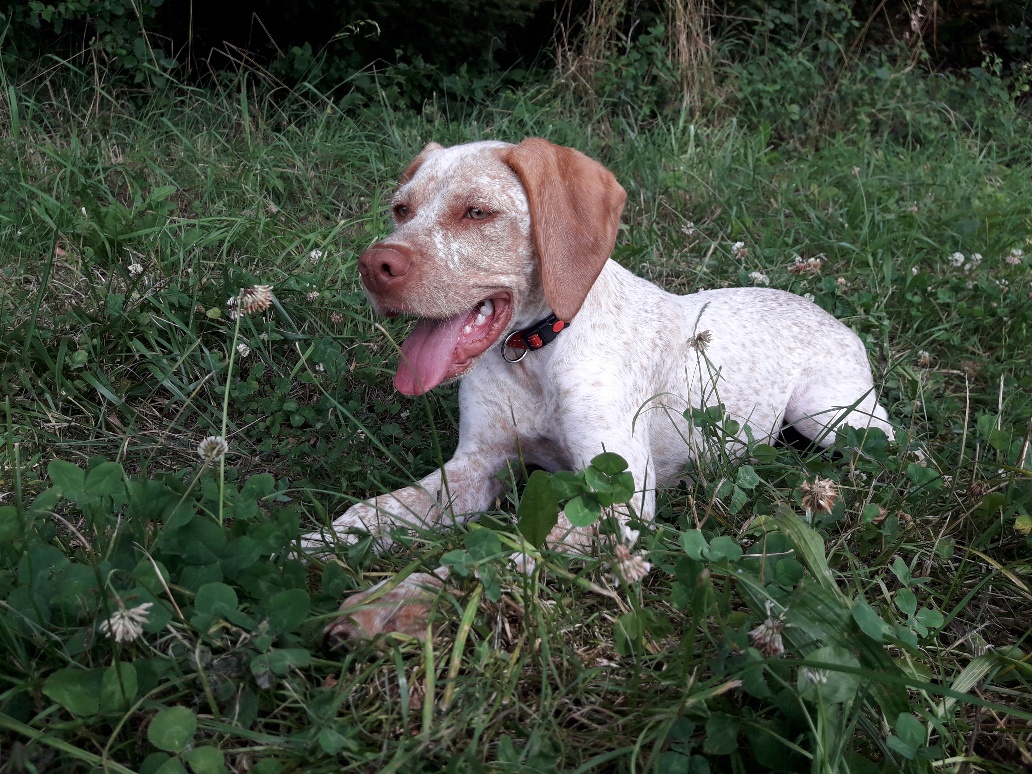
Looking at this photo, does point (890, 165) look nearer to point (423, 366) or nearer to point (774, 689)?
point (423, 366)

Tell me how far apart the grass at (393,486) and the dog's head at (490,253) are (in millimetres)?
467

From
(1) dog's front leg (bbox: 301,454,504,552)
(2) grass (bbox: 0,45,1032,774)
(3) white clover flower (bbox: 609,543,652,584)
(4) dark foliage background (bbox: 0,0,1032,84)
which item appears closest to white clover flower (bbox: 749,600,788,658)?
(2) grass (bbox: 0,45,1032,774)

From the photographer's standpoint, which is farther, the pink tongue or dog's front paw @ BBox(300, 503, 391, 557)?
the pink tongue

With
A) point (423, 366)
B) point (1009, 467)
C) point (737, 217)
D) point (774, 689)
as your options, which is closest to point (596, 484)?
point (774, 689)

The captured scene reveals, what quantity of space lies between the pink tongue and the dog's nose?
0.20 meters

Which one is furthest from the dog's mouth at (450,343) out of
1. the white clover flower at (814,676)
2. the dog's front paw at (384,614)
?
the white clover flower at (814,676)

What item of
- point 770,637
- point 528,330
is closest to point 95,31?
point 528,330

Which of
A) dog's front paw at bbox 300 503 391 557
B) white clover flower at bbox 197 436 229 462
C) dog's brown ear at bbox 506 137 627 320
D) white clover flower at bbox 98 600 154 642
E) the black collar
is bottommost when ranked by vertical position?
dog's front paw at bbox 300 503 391 557

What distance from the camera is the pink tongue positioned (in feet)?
7.70

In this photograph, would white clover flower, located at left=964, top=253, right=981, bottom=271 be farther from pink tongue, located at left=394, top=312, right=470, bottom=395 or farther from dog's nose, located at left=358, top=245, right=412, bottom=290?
dog's nose, located at left=358, top=245, right=412, bottom=290

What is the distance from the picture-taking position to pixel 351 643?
1575 millimetres

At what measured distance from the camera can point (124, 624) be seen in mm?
1345

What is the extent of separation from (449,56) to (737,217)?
2.56 meters

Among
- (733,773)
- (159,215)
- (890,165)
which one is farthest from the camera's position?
(890,165)
